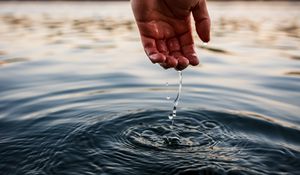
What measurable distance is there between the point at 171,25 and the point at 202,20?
1.16 ft

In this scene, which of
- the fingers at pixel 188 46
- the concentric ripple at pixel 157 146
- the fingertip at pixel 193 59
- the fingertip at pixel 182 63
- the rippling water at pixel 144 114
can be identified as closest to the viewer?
the concentric ripple at pixel 157 146

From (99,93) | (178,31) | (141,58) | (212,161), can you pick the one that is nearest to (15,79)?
(99,93)

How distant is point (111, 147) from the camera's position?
3.43 m

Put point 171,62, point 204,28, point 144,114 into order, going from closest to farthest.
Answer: point 171,62
point 204,28
point 144,114

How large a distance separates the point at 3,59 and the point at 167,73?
3.88m

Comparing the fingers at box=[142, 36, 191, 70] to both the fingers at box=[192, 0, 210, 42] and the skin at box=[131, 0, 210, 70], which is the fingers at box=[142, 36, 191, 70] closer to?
the skin at box=[131, 0, 210, 70]

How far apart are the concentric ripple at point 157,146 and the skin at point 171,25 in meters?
0.87

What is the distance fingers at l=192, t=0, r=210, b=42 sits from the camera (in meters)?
3.69

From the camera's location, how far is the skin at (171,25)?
11.8 ft

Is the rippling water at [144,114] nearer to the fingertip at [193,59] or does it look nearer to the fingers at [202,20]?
the fingertip at [193,59]

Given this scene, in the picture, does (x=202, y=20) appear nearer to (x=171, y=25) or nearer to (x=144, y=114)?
(x=171, y=25)

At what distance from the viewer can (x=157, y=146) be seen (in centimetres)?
350

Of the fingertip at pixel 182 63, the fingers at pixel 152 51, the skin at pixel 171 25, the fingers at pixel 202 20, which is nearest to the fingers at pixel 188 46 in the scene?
the skin at pixel 171 25

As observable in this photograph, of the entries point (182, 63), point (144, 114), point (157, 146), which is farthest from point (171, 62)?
point (144, 114)
